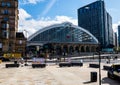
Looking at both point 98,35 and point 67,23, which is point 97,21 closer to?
point 98,35

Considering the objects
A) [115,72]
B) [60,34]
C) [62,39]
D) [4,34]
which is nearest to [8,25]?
[4,34]

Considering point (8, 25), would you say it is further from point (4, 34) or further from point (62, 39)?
point (62, 39)

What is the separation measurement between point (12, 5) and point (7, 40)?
14.3 m

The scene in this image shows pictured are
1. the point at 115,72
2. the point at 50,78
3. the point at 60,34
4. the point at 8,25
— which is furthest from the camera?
the point at 60,34

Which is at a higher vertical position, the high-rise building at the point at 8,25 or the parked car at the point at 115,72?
the high-rise building at the point at 8,25

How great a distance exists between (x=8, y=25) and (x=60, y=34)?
6391 cm

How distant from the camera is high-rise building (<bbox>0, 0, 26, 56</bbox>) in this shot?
99312mm

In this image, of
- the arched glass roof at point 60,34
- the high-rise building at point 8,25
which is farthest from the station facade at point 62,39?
the high-rise building at point 8,25

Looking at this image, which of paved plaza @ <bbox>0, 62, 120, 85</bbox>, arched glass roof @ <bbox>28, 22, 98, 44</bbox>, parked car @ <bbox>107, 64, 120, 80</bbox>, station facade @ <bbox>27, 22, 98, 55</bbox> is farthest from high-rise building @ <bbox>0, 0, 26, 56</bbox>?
parked car @ <bbox>107, 64, 120, 80</bbox>

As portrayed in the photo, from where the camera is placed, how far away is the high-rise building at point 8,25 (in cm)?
9931

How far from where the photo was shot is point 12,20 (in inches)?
3996

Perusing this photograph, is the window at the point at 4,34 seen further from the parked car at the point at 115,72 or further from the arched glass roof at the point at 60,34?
the parked car at the point at 115,72

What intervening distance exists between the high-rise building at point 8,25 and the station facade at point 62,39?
41.9 meters

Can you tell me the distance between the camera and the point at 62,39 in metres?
158
